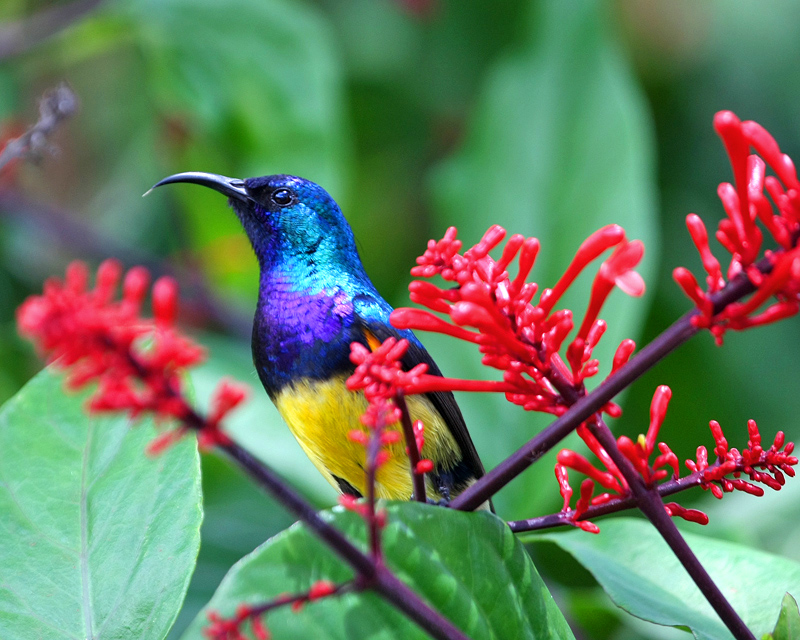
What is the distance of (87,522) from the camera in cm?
137

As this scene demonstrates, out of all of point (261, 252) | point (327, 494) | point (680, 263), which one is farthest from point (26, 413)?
point (680, 263)

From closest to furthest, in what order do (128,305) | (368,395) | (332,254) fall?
(128,305) < (368,395) < (332,254)

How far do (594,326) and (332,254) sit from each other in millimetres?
1288

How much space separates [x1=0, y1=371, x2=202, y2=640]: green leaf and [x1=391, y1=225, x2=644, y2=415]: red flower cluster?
474 millimetres

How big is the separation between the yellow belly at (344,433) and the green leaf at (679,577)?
46 centimetres

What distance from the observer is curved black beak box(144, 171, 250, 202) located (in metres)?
2.07

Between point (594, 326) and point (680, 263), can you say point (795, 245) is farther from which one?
point (680, 263)

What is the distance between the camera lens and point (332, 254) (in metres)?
2.43

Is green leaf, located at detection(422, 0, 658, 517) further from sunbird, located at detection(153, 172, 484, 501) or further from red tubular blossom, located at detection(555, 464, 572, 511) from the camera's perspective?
red tubular blossom, located at detection(555, 464, 572, 511)

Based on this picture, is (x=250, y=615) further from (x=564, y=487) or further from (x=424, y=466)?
(x=564, y=487)

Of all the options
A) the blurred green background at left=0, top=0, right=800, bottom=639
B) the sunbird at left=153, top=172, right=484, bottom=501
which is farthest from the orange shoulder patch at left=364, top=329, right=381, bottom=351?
the blurred green background at left=0, top=0, right=800, bottom=639

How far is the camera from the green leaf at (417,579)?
103 cm

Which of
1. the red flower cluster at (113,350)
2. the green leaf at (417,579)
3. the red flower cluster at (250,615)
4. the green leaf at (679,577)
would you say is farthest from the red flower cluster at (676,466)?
the red flower cluster at (113,350)

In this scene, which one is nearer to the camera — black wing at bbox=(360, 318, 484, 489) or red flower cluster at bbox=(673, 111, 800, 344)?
red flower cluster at bbox=(673, 111, 800, 344)
